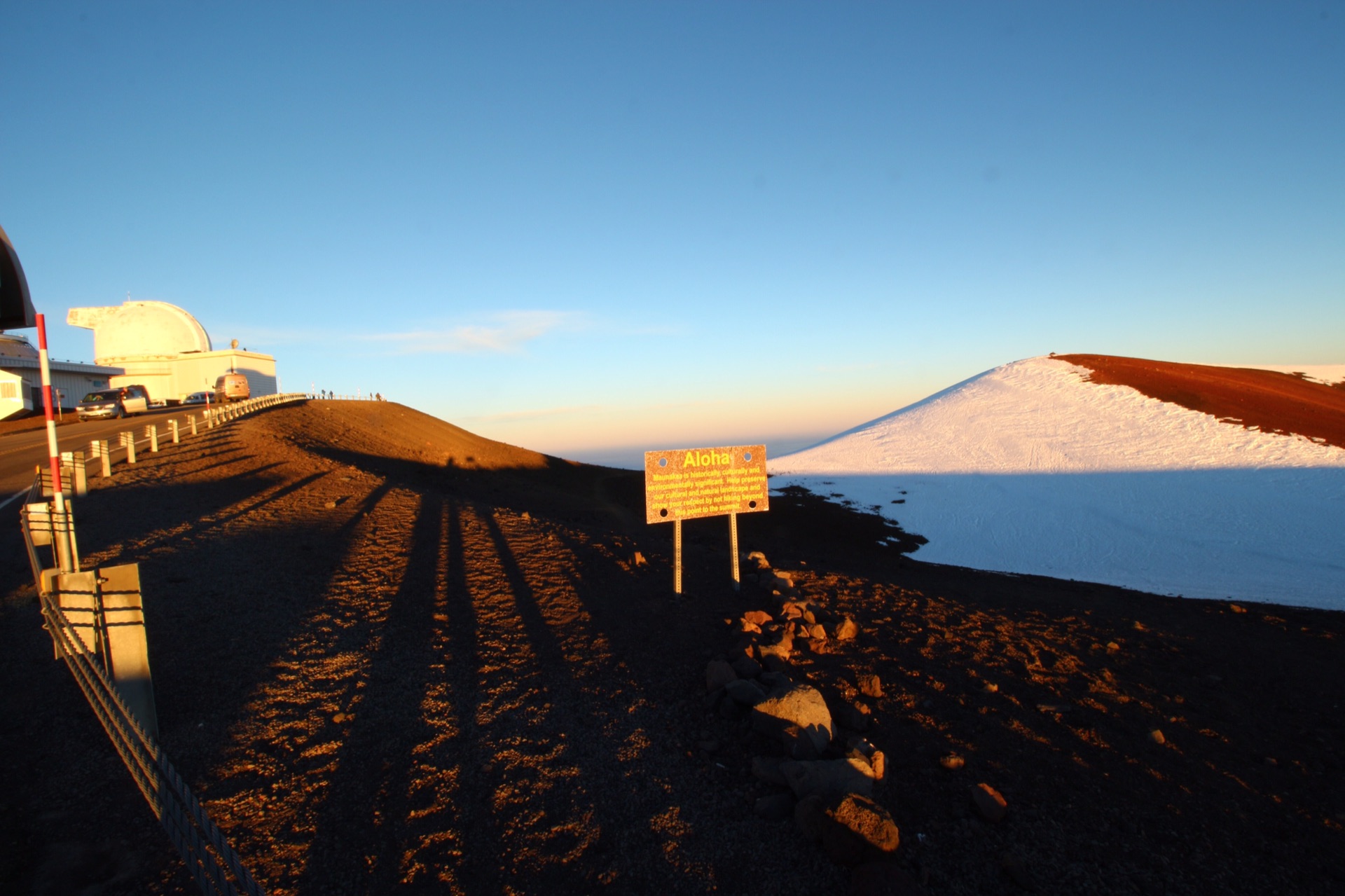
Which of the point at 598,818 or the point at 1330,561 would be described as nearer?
the point at 598,818

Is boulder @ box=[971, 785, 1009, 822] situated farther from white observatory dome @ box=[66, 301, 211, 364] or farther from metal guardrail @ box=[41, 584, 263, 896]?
white observatory dome @ box=[66, 301, 211, 364]

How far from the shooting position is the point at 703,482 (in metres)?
9.50

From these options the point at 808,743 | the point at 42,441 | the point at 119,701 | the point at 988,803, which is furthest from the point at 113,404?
the point at 988,803

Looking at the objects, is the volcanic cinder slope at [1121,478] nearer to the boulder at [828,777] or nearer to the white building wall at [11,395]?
the boulder at [828,777]

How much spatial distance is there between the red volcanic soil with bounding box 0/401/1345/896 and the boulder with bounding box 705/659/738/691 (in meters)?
0.14

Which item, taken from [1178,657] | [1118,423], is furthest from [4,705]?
[1118,423]

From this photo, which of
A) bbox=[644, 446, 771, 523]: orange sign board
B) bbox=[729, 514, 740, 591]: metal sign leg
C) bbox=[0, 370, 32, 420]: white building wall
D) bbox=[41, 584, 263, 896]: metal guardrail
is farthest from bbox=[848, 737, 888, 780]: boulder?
bbox=[0, 370, 32, 420]: white building wall

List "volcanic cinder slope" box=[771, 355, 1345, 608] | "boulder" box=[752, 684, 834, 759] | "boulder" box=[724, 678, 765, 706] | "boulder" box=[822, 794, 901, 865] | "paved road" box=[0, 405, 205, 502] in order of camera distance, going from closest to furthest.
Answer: "boulder" box=[822, 794, 901, 865] < "boulder" box=[752, 684, 834, 759] < "boulder" box=[724, 678, 765, 706] < "paved road" box=[0, 405, 205, 502] < "volcanic cinder slope" box=[771, 355, 1345, 608]

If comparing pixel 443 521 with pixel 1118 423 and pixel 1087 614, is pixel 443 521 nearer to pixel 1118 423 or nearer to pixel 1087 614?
pixel 1087 614

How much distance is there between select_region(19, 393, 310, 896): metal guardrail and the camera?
2.78m

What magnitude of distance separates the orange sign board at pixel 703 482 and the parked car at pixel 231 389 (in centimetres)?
3740

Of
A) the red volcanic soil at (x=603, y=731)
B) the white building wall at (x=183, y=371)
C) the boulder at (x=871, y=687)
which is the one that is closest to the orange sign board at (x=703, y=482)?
the red volcanic soil at (x=603, y=731)

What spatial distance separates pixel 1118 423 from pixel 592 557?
1229 inches

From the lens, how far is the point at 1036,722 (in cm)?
592
